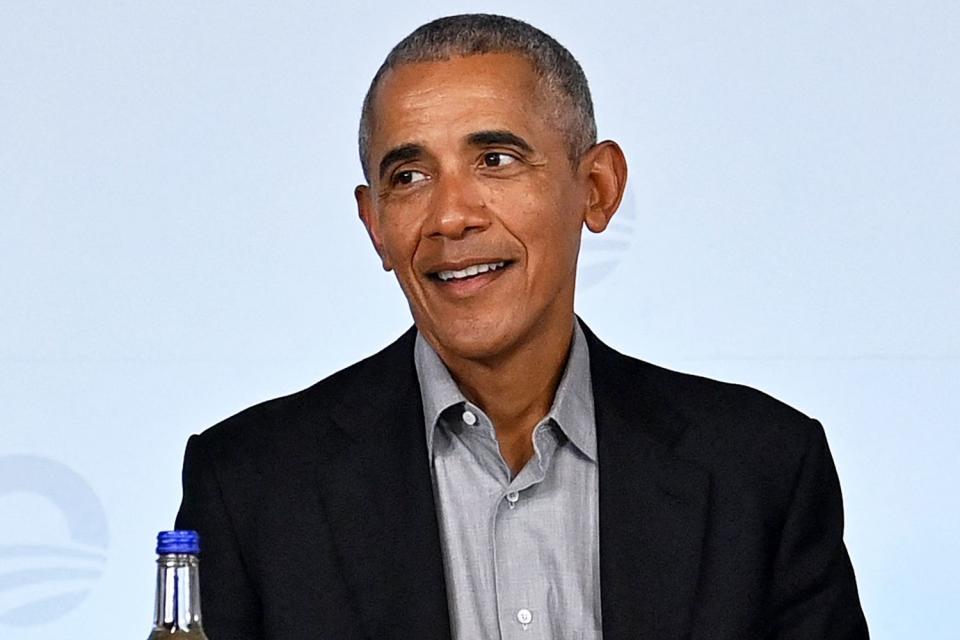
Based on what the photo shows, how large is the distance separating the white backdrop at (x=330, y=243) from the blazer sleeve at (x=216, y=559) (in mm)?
732

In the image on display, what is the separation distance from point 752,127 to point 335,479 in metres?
1.16

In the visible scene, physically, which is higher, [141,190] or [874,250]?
[141,190]

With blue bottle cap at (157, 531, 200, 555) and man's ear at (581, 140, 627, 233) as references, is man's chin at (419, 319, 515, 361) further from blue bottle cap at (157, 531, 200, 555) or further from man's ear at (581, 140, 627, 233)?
blue bottle cap at (157, 531, 200, 555)

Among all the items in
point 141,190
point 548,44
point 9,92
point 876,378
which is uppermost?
point 9,92

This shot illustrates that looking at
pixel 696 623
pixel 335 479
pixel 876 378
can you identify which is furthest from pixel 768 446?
pixel 876 378

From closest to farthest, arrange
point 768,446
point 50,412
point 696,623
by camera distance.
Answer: point 696,623
point 768,446
point 50,412

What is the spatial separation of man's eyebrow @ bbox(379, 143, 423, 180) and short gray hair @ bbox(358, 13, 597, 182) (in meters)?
0.08

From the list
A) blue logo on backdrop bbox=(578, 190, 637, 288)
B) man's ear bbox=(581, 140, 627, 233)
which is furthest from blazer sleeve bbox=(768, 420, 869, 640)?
blue logo on backdrop bbox=(578, 190, 637, 288)

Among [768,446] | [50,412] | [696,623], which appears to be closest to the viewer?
[696,623]

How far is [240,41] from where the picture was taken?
9.49 feet

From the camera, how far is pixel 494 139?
76.9 inches

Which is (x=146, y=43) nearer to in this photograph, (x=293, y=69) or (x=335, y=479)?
(x=293, y=69)

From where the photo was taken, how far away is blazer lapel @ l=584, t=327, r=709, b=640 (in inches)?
77.9

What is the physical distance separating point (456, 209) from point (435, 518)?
34 centimetres
